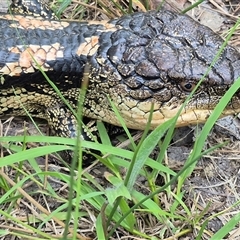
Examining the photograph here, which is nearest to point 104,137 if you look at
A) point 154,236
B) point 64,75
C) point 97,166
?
point 97,166

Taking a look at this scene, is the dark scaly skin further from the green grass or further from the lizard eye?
the green grass

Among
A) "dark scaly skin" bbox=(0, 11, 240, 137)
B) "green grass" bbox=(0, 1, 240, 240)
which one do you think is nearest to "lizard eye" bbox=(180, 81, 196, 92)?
"dark scaly skin" bbox=(0, 11, 240, 137)

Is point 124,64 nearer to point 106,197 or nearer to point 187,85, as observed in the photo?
point 187,85

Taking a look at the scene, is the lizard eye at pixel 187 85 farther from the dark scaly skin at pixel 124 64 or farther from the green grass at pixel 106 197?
the green grass at pixel 106 197

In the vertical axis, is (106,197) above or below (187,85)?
below

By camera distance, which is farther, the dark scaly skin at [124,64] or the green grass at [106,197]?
the dark scaly skin at [124,64]

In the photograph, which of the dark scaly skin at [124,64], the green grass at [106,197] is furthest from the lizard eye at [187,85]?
the green grass at [106,197]

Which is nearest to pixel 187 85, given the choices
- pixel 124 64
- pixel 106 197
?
pixel 124 64
